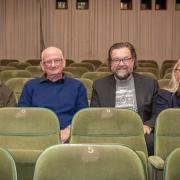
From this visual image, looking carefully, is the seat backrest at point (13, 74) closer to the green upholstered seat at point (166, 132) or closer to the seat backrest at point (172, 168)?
the green upholstered seat at point (166, 132)

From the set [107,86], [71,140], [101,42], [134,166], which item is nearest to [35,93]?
[107,86]

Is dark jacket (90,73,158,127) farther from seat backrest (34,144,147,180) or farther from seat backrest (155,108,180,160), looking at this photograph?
seat backrest (34,144,147,180)

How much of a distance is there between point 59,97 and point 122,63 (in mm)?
692

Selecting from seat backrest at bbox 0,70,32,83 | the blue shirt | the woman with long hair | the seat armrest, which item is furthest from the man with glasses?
seat backrest at bbox 0,70,32,83

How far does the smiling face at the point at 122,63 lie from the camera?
469 centimetres

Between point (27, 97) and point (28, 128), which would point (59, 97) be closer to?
point (27, 97)

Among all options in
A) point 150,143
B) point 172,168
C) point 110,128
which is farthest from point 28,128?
point 172,168

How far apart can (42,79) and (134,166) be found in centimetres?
217

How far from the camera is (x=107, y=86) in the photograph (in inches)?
187

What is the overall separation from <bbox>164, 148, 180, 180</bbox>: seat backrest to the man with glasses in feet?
6.13

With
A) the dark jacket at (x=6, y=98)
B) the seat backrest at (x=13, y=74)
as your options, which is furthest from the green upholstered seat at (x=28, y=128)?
the seat backrest at (x=13, y=74)

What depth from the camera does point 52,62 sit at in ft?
15.9

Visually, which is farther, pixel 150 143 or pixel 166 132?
pixel 150 143

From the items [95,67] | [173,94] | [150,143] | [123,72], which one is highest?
[123,72]
